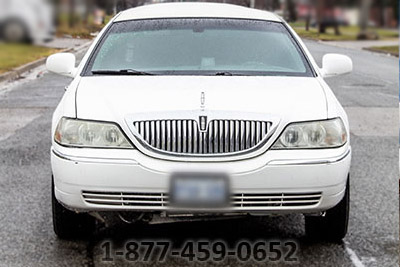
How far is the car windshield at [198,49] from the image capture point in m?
5.23

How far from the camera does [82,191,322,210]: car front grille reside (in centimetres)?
426

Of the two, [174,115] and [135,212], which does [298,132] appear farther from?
[135,212]

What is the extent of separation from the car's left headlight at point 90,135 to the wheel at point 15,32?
1.72 ft

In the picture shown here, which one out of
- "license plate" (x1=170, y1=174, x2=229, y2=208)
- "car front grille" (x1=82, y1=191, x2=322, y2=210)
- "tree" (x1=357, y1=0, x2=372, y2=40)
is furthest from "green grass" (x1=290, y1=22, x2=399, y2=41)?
"license plate" (x1=170, y1=174, x2=229, y2=208)

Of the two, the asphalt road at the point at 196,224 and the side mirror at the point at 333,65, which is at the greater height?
the side mirror at the point at 333,65

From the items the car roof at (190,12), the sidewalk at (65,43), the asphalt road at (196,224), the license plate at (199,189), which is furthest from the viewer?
the car roof at (190,12)

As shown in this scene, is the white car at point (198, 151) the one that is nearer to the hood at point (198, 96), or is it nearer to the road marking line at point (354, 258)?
the hood at point (198, 96)

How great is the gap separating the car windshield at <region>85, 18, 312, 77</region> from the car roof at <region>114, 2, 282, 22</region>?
79 millimetres

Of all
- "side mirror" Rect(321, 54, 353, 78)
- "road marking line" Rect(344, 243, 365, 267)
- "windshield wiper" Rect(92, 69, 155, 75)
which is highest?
"windshield wiper" Rect(92, 69, 155, 75)

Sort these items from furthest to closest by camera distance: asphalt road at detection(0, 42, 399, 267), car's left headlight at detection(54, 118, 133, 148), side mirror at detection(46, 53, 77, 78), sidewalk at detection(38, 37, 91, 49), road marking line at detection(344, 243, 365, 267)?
side mirror at detection(46, 53, 77, 78), sidewalk at detection(38, 37, 91, 49), asphalt road at detection(0, 42, 399, 267), road marking line at detection(344, 243, 365, 267), car's left headlight at detection(54, 118, 133, 148)

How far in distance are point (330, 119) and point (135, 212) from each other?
116 centimetres

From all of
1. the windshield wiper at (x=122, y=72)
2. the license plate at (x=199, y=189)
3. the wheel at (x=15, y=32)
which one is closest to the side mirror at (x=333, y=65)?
the windshield wiper at (x=122, y=72)

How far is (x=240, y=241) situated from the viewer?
4953 mm

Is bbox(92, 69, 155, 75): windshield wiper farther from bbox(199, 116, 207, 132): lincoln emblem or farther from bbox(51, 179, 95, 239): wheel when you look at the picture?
bbox(199, 116, 207, 132): lincoln emblem
